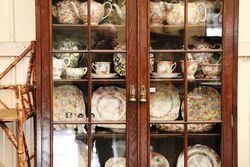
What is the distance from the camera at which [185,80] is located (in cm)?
213

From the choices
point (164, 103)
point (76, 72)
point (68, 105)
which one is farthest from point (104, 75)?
point (164, 103)

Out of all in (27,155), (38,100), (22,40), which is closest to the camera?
(38,100)

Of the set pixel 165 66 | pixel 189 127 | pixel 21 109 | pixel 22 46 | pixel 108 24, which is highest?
pixel 108 24

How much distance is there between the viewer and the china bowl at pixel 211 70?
2.12 meters

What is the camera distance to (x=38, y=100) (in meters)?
2.06

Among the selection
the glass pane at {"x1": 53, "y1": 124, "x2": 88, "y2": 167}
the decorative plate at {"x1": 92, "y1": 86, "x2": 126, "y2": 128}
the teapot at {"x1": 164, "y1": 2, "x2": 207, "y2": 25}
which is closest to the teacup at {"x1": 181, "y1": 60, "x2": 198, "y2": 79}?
the teapot at {"x1": 164, "y1": 2, "x2": 207, "y2": 25}

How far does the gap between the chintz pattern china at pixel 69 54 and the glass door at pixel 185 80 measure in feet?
1.30

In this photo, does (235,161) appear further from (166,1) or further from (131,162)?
(166,1)

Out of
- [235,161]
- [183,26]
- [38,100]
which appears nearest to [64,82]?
[38,100]

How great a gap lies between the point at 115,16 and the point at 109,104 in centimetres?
48

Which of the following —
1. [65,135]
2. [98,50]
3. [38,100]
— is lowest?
[65,135]

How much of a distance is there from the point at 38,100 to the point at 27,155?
1.60 feet

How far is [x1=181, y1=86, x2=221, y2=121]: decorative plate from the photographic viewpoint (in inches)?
84.0

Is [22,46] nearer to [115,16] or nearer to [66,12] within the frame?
[66,12]
